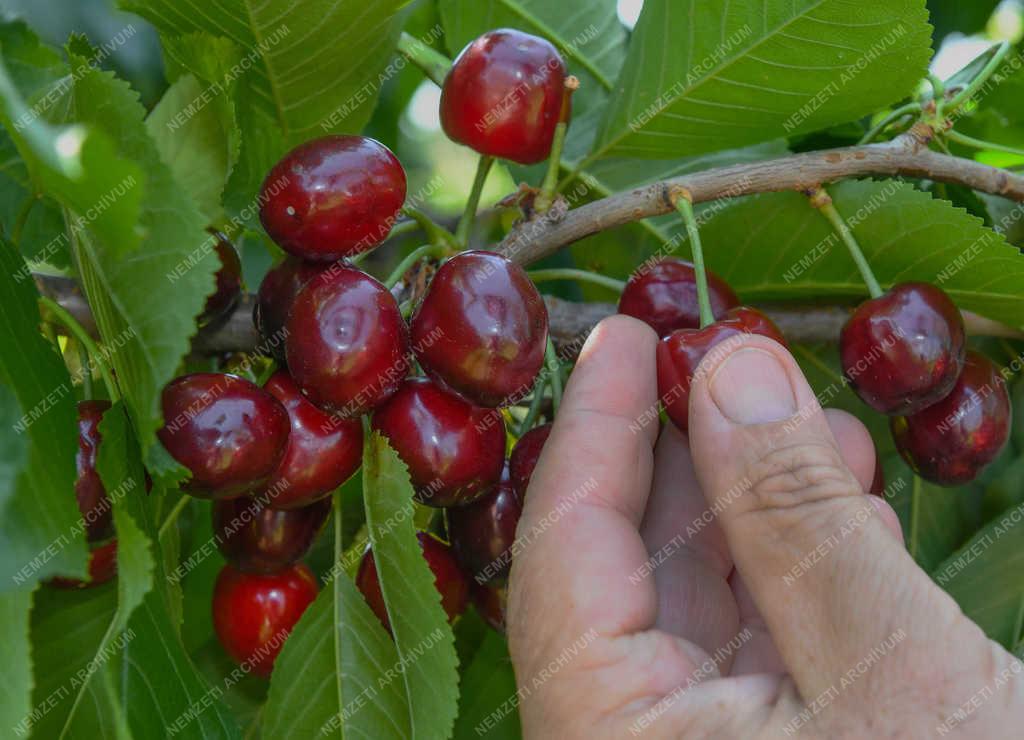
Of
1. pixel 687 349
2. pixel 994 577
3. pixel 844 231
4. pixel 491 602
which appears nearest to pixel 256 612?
pixel 491 602

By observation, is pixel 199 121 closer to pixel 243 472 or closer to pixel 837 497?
pixel 243 472

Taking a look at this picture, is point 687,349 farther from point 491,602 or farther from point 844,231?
point 491,602

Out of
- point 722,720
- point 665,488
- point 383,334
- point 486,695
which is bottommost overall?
point 486,695

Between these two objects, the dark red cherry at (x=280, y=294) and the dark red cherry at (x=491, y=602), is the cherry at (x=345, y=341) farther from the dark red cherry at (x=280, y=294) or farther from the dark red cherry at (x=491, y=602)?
the dark red cherry at (x=491, y=602)

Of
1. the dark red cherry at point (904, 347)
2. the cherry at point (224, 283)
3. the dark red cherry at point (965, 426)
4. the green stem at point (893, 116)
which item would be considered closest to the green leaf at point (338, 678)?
the cherry at point (224, 283)

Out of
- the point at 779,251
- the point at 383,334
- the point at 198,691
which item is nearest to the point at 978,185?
the point at 779,251

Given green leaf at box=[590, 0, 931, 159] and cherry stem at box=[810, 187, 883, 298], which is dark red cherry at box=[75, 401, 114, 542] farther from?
cherry stem at box=[810, 187, 883, 298]
